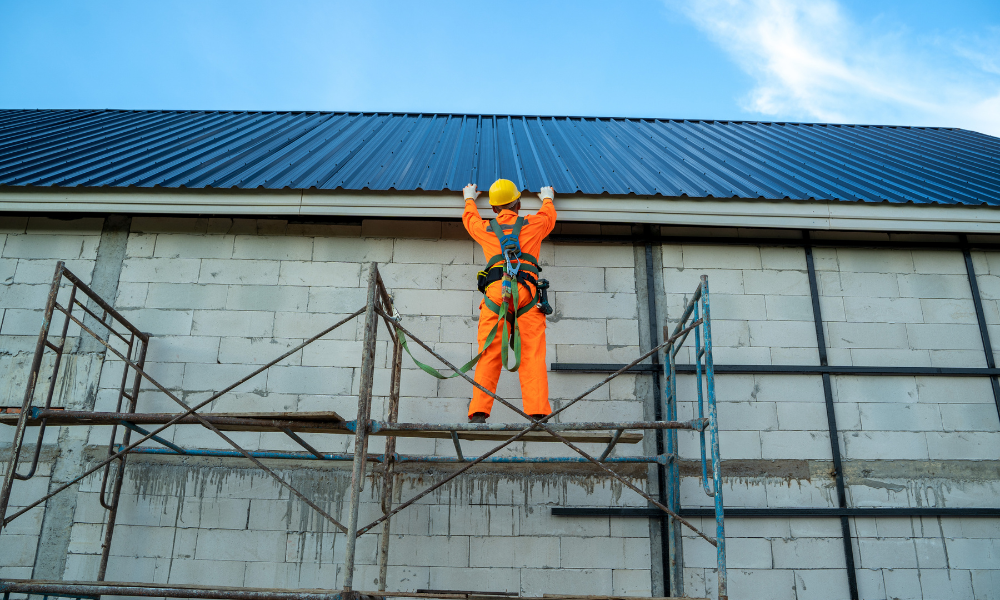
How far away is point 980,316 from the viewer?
20.8 ft

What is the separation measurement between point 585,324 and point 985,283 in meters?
3.98

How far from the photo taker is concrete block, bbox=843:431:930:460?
5.82 m

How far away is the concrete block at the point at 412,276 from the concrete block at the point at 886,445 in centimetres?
364

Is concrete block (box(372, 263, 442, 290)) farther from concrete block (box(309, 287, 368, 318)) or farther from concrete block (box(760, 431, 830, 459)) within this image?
concrete block (box(760, 431, 830, 459))

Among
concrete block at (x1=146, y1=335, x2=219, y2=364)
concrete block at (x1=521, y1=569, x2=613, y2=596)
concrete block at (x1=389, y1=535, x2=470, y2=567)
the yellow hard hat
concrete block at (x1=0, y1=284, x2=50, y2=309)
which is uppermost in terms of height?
the yellow hard hat

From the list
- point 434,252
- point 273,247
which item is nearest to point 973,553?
point 434,252

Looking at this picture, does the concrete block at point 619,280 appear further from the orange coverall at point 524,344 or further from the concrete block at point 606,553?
the concrete block at point 606,553

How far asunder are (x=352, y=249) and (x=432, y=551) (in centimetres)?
286

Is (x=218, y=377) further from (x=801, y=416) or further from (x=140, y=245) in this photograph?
(x=801, y=416)

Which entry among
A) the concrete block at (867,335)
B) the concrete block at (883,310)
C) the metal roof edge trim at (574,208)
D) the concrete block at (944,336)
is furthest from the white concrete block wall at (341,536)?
the concrete block at (944,336)

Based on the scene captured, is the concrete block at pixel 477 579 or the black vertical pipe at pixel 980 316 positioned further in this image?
the black vertical pipe at pixel 980 316

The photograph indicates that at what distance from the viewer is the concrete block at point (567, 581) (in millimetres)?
5332

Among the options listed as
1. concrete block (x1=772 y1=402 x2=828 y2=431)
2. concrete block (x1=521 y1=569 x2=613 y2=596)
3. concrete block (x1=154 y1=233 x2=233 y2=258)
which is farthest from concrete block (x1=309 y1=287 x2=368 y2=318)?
concrete block (x1=772 y1=402 x2=828 y2=431)

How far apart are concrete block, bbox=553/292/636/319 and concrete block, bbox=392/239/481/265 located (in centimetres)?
93
